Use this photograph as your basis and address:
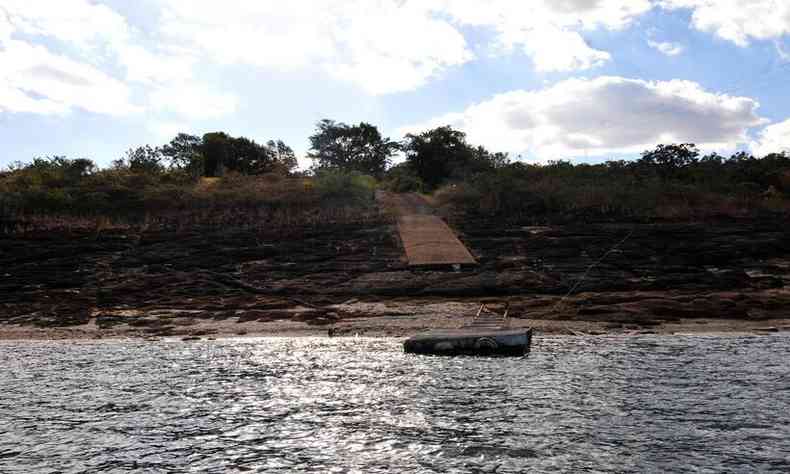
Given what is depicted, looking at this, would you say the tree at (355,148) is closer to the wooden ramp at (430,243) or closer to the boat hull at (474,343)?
the wooden ramp at (430,243)

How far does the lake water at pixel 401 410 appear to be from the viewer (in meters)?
9.62

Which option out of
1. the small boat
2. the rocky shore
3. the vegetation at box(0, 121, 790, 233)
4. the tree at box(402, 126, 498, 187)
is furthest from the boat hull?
the tree at box(402, 126, 498, 187)

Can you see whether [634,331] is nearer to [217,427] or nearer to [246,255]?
[217,427]

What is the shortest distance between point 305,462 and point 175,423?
120 inches

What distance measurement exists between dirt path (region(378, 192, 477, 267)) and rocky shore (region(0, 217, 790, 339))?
0.71 m

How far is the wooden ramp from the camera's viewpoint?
2869cm

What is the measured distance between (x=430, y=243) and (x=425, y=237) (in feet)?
5.33

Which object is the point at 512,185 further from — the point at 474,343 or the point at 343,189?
the point at 474,343

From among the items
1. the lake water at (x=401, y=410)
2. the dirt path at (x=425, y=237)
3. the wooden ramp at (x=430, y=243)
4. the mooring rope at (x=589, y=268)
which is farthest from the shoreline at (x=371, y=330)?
the dirt path at (x=425, y=237)

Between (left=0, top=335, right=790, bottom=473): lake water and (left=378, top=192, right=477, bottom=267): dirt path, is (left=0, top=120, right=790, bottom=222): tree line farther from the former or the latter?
(left=0, top=335, right=790, bottom=473): lake water

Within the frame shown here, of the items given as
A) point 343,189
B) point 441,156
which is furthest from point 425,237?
point 441,156

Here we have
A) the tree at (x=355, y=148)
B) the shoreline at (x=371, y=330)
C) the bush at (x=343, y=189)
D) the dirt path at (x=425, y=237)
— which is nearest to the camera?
the shoreline at (x=371, y=330)

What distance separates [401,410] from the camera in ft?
39.3

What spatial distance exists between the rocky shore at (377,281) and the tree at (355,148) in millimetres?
53625
